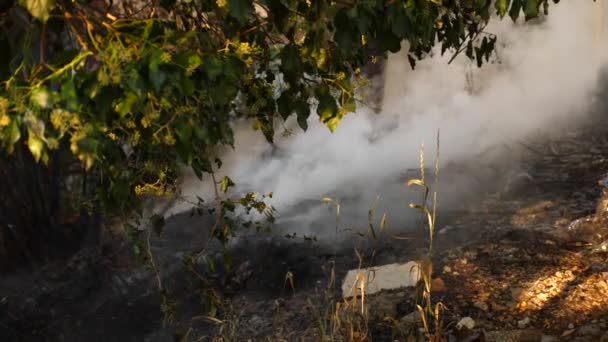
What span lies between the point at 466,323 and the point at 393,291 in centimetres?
58

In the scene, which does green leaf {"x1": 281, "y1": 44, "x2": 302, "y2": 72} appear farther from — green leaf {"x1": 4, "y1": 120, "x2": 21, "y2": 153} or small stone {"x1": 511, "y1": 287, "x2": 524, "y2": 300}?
small stone {"x1": 511, "y1": 287, "x2": 524, "y2": 300}

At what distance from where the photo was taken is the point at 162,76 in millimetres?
1479

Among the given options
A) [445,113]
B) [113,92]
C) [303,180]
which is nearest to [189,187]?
[303,180]

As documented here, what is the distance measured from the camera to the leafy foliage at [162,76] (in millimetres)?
1479

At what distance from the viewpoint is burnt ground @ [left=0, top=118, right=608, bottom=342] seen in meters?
3.33

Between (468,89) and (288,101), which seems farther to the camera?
(468,89)

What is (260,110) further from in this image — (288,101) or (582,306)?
(582,306)

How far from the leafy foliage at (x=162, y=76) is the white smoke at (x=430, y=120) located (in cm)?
351

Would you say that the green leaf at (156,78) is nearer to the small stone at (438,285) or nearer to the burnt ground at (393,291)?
the burnt ground at (393,291)

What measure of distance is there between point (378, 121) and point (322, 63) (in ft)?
18.0

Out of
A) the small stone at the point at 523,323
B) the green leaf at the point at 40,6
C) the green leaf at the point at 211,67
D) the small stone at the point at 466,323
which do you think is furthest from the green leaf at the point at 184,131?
the small stone at the point at 523,323

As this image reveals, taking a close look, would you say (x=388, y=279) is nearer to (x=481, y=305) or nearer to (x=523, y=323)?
(x=481, y=305)

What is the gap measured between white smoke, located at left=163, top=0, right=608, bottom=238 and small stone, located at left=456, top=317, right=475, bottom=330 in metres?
2.28

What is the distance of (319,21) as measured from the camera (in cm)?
190
